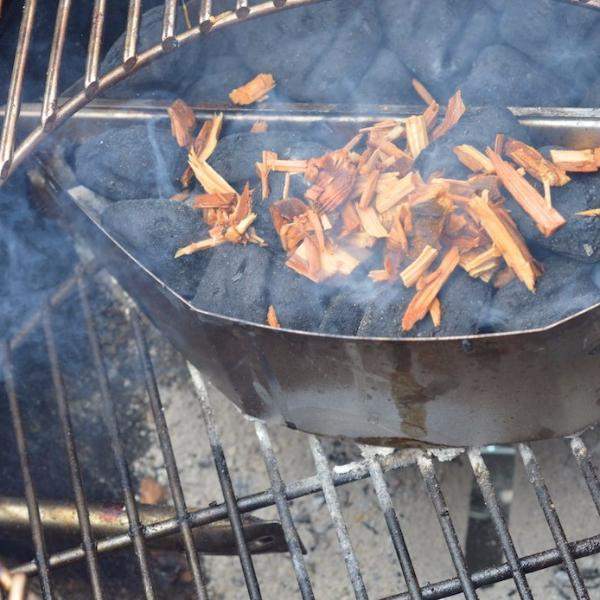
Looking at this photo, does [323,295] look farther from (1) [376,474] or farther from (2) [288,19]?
(2) [288,19]

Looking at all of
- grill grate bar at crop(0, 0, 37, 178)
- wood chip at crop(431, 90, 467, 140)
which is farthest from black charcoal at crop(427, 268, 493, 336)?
grill grate bar at crop(0, 0, 37, 178)

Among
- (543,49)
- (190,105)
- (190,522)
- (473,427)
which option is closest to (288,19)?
(190,105)

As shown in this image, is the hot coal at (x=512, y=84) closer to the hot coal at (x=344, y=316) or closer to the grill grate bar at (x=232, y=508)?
the hot coal at (x=344, y=316)

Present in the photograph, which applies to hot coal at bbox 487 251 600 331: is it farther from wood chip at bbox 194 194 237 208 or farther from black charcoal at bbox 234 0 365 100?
black charcoal at bbox 234 0 365 100

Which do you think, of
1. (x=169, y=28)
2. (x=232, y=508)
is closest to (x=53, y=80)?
→ (x=169, y=28)

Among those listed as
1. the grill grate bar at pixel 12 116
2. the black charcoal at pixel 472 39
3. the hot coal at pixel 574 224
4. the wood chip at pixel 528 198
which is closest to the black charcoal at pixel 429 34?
the black charcoal at pixel 472 39
